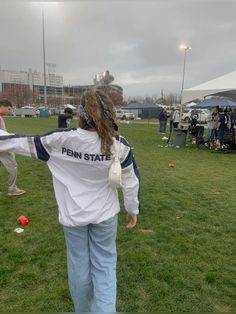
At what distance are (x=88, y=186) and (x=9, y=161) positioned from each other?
14.2 feet

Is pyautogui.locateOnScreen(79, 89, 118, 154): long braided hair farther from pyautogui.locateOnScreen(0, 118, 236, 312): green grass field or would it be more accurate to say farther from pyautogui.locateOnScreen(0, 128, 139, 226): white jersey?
pyautogui.locateOnScreen(0, 118, 236, 312): green grass field

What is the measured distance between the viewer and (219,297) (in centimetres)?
311

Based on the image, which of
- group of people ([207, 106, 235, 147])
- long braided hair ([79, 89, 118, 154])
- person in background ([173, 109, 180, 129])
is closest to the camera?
long braided hair ([79, 89, 118, 154])

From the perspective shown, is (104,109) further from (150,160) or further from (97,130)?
(150,160)

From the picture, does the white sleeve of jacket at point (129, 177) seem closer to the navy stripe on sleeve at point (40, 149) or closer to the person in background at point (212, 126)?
the navy stripe on sleeve at point (40, 149)

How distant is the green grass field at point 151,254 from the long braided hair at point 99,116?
178 cm

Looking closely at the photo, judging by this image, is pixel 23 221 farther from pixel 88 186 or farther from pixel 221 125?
pixel 221 125

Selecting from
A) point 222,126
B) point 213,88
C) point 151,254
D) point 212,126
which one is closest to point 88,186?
point 151,254

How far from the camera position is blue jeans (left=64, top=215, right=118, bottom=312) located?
2146 millimetres

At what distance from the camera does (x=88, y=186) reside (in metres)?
2.13

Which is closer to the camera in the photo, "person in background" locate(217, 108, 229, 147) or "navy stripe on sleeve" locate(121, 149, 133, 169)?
"navy stripe on sleeve" locate(121, 149, 133, 169)

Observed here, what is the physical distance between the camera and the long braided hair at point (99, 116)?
2.02m

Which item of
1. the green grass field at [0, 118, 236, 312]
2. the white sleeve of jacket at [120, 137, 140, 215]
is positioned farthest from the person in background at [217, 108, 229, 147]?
the white sleeve of jacket at [120, 137, 140, 215]

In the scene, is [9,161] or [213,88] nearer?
[9,161]
